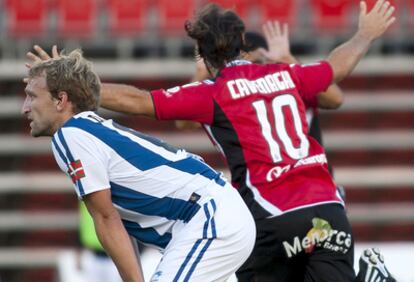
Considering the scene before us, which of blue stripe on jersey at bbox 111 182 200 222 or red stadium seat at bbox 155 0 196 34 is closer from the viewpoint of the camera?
blue stripe on jersey at bbox 111 182 200 222

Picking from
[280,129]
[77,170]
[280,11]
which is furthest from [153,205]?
[280,11]

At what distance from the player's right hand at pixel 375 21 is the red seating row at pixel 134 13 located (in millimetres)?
7893

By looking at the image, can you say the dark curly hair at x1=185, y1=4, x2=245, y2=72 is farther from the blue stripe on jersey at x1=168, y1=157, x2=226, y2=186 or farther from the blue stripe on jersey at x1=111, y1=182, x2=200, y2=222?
the blue stripe on jersey at x1=111, y1=182, x2=200, y2=222

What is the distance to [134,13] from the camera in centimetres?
1428

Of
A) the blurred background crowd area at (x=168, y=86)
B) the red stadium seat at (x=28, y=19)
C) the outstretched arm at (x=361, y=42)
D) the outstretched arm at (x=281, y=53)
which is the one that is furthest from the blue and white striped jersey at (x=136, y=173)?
the red stadium seat at (x=28, y=19)

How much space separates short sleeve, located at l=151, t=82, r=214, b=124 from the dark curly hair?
0.23 metres

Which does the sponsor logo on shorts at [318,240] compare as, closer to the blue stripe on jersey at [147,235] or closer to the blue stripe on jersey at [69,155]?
the blue stripe on jersey at [147,235]

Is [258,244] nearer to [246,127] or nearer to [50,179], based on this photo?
[246,127]

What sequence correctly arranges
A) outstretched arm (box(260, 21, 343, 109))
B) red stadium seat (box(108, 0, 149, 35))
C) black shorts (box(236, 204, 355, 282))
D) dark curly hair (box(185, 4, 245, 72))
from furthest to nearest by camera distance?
1. red stadium seat (box(108, 0, 149, 35))
2. outstretched arm (box(260, 21, 343, 109))
3. dark curly hair (box(185, 4, 245, 72))
4. black shorts (box(236, 204, 355, 282))

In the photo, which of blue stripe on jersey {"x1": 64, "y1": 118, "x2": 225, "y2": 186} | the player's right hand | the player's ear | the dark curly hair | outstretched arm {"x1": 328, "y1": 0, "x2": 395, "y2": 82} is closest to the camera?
blue stripe on jersey {"x1": 64, "y1": 118, "x2": 225, "y2": 186}

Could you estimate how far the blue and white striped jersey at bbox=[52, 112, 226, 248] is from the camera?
462cm

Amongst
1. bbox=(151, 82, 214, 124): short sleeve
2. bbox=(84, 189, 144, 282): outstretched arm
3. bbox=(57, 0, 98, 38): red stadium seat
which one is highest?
bbox=(151, 82, 214, 124): short sleeve

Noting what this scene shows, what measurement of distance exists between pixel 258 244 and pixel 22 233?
9.38m

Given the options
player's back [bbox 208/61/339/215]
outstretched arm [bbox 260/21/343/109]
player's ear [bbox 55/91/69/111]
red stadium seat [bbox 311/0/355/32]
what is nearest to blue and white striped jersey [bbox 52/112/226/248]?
player's ear [bbox 55/91/69/111]
